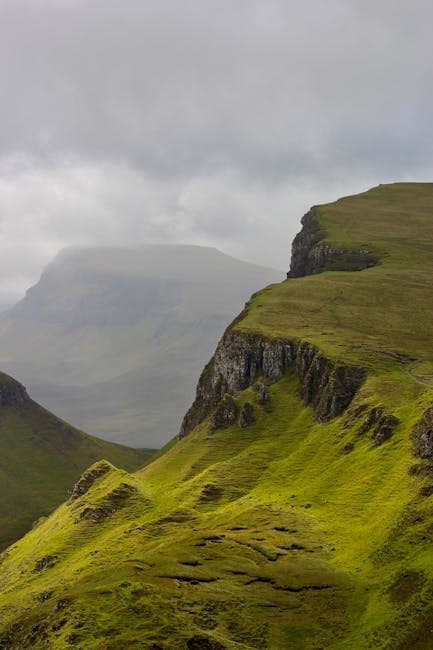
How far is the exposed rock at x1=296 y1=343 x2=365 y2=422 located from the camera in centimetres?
17255

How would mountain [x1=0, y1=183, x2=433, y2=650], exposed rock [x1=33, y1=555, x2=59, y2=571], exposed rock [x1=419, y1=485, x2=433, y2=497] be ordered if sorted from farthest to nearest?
exposed rock [x1=33, y1=555, x2=59, y2=571] < exposed rock [x1=419, y1=485, x2=433, y2=497] < mountain [x1=0, y1=183, x2=433, y2=650]

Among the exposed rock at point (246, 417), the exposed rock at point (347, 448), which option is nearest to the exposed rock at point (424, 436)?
the exposed rock at point (347, 448)

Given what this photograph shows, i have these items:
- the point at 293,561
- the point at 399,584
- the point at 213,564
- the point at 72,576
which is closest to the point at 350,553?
the point at 293,561

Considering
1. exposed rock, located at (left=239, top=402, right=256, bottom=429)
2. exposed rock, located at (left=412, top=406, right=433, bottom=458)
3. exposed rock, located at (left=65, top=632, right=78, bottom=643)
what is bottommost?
exposed rock, located at (left=65, top=632, right=78, bottom=643)

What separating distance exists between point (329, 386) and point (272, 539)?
6887 cm

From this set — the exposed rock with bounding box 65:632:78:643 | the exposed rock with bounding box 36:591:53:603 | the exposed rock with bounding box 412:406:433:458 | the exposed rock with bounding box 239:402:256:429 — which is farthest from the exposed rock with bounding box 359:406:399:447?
the exposed rock with bounding box 65:632:78:643

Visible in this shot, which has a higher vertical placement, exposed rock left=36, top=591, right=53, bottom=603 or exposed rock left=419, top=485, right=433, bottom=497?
exposed rock left=419, top=485, right=433, bottom=497

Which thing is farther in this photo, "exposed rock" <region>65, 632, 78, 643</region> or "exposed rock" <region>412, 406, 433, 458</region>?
"exposed rock" <region>412, 406, 433, 458</region>

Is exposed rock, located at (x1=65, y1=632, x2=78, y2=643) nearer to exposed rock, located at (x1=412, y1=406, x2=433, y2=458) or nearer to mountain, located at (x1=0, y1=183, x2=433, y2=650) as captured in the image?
mountain, located at (x1=0, y1=183, x2=433, y2=650)

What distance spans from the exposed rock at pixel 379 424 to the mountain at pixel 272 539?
12.9 inches

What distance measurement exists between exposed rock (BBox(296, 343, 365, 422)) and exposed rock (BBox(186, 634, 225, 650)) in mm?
98558

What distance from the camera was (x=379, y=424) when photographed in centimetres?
14350

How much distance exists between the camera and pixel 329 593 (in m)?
93.7

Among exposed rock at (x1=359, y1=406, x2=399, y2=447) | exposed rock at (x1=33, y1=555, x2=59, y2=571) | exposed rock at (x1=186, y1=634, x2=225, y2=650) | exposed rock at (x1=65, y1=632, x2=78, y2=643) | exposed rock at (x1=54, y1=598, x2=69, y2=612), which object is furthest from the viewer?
exposed rock at (x1=33, y1=555, x2=59, y2=571)
